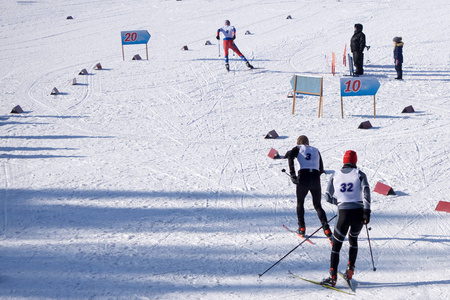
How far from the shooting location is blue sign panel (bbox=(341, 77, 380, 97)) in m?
12.4

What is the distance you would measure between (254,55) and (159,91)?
577 cm

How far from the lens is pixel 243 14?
29.8 metres

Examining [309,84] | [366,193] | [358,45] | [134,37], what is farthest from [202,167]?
[134,37]

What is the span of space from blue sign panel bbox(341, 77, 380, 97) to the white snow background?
2.63 ft

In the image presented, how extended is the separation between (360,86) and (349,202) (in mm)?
7119

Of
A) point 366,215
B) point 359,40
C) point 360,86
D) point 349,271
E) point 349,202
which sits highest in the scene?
point 359,40

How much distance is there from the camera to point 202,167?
1041 centimetres

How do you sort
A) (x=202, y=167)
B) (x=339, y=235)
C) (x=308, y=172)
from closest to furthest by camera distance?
(x=339, y=235) < (x=308, y=172) < (x=202, y=167)

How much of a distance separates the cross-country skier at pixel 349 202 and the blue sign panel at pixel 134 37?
15398mm

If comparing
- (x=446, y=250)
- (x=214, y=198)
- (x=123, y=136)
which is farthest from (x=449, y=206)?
(x=123, y=136)

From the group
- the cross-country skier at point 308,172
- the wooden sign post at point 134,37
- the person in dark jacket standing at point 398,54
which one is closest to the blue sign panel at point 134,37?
the wooden sign post at point 134,37

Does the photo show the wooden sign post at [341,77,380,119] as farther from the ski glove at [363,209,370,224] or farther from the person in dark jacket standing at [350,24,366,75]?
the ski glove at [363,209,370,224]

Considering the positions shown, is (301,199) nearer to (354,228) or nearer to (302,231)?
(302,231)

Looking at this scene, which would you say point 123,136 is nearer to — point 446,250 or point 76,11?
point 446,250
